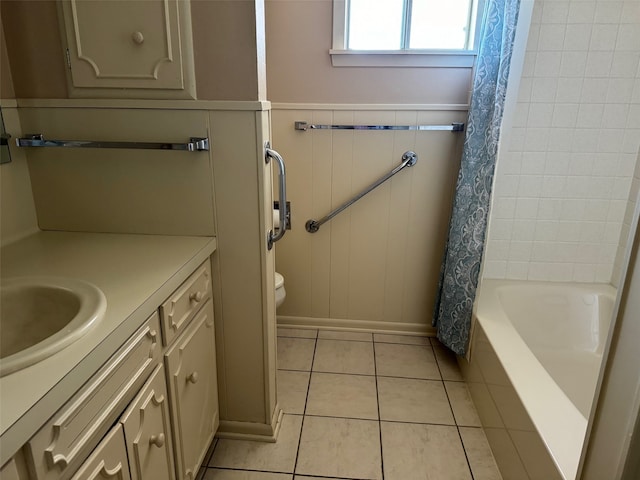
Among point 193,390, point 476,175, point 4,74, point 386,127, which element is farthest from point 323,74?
point 193,390

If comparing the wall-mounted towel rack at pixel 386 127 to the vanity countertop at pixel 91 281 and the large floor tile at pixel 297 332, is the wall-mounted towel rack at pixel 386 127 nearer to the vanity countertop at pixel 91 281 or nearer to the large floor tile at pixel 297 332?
the vanity countertop at pixel 91 281

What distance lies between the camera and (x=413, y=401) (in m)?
1.98

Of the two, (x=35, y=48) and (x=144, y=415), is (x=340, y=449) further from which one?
(x=35, y=48)

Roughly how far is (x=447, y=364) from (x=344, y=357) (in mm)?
527

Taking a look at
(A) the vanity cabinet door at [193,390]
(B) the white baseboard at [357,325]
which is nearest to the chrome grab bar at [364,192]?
(B) the white baseboard at [357,325]

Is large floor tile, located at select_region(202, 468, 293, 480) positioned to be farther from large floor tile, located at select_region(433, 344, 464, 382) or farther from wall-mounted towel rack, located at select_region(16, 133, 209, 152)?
wall-mounted towel rack, located at select_region(16, 133, 209, 152)

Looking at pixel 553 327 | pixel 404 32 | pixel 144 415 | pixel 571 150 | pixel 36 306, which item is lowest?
pixel 553 327

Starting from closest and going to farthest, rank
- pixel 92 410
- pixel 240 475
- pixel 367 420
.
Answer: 1. pixel 92 410
2. pixel 240 475
3. pixel 367 420

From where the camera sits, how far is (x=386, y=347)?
7.86ft

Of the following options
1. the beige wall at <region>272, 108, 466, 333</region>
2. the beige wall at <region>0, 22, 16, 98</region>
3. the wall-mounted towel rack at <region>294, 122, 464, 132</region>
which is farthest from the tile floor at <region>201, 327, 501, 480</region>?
the beige wall at <region>0, 22, 16, 98</region>

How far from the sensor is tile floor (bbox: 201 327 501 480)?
1620 mm

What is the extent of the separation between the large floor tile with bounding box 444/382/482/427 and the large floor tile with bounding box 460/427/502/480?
4 centimetres

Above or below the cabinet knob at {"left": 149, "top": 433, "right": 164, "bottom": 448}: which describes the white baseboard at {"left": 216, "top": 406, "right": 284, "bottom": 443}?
below

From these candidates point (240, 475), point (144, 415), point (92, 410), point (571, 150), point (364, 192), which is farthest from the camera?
point (364, 192)
